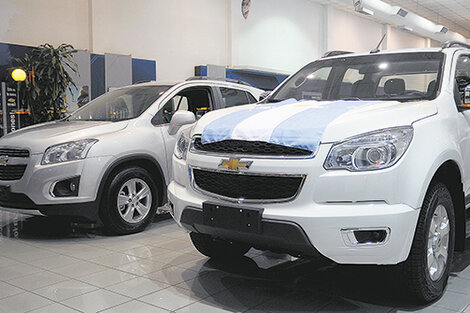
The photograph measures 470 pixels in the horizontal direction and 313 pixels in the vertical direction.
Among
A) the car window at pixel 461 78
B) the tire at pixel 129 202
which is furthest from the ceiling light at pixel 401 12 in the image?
the tire at pixel 129 202

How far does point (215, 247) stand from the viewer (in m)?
3.62

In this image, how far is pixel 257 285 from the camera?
3203 millimetres

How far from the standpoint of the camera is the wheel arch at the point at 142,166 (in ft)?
14.7

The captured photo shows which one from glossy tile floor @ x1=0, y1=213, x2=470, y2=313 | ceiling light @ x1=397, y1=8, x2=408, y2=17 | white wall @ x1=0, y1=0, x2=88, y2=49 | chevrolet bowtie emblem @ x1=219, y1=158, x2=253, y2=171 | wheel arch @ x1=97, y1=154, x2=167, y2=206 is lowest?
glossy tile floor @ x1=0, y1=213, x2=470, y2=313

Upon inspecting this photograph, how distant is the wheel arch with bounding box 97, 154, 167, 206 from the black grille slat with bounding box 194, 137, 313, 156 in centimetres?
183

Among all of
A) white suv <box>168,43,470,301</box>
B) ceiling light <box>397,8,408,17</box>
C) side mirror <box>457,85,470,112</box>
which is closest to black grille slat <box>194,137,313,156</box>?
white suv <box>168,43,470,301</box>

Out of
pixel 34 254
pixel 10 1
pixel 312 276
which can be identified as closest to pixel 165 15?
pixel 10 1

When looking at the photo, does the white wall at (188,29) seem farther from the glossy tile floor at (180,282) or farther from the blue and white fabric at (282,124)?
the blue and white fabric at (282,124)

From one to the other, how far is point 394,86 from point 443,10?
17.2 m

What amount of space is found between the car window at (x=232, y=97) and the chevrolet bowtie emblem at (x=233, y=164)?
3015 mm

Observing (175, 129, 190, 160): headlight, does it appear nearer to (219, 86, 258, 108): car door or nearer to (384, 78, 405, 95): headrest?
(384, 78, 405, 95): headrest

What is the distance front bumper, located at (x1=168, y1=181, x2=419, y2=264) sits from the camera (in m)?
2.38

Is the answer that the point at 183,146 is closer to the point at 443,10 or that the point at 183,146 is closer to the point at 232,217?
the point at 232,217

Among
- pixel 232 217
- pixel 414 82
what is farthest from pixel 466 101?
pixel 232 217
